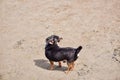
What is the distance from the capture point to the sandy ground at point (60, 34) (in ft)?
38.6

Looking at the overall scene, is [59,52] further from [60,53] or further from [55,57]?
[55,57]

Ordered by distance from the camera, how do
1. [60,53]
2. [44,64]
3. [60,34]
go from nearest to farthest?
[60,53]
[44,64]
[60,34]

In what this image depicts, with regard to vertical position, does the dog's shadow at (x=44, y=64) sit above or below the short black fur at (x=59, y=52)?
below

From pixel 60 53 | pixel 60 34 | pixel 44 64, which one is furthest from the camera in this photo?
pixel 60 34

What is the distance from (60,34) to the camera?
1411cm

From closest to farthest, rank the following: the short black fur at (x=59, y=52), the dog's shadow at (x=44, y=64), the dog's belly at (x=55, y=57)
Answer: the short black fur at (x=59, y=52) < the dog's belly at (x=55, y=57) < the dog's shadow at (x=44, y=64)

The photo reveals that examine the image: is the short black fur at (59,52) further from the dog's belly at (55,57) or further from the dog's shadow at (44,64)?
the dog's shadow at (44,64)

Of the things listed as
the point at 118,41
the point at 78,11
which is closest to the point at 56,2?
the point at 78,11

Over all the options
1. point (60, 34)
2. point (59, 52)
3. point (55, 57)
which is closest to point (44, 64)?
point (55, 57)

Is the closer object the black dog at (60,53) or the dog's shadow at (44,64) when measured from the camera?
the black dog at (60,53)

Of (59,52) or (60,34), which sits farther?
(60,34)

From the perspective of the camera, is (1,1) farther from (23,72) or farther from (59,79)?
(59,79)

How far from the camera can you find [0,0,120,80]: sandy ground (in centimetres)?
1177

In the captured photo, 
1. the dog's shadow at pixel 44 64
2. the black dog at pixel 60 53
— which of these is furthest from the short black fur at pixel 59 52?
the dog's shadow at pixel 44 64
